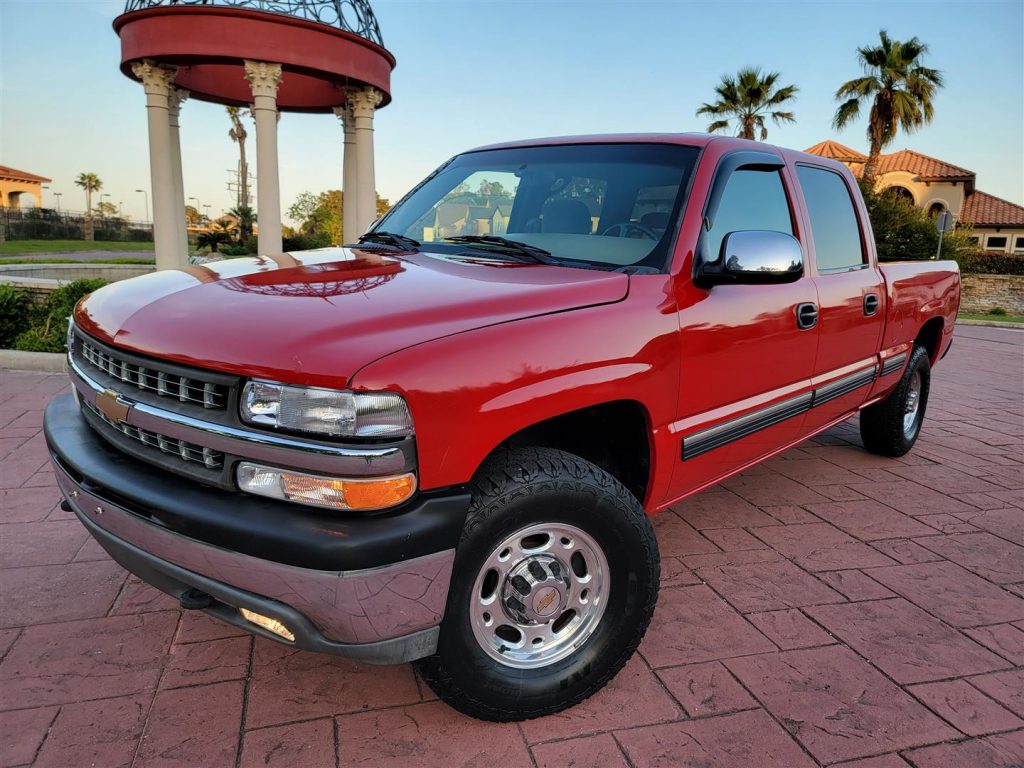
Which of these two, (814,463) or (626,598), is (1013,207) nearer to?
(814,463)

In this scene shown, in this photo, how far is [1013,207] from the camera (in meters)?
45.2

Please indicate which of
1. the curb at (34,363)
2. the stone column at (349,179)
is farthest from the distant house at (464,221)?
the stone column at (349,179)

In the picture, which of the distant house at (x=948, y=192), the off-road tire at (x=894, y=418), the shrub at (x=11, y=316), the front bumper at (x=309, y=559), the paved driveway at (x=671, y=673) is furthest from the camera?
the distant house at (x=948, y=192)

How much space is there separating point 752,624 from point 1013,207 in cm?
5361

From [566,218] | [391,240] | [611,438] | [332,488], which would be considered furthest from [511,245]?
[332,488]

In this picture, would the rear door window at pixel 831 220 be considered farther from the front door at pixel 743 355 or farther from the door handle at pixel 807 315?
the door handle at pixel 807 315

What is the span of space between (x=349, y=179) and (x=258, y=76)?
3964 mm

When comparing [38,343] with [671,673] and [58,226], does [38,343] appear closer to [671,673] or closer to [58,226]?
[671,673]

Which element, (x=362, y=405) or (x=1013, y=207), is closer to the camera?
(x=362, y=405)

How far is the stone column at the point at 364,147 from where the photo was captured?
49.7 ft

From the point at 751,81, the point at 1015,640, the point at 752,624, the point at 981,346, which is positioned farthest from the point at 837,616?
the point at 751,81

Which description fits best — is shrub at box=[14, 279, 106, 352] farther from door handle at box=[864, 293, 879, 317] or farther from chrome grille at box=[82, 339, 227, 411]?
door handle at box=[864, 293, 879, 317]

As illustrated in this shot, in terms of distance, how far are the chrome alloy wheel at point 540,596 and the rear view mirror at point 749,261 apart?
1109 mm

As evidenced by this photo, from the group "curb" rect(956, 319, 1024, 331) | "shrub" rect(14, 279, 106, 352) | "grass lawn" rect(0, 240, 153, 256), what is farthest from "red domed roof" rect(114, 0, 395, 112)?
"grass lawn" rect(0, 240, 153, 256)
